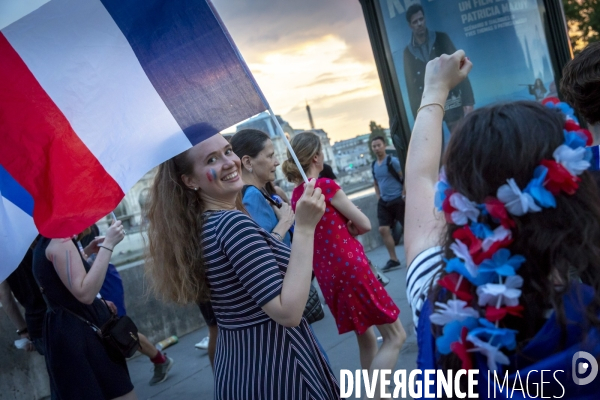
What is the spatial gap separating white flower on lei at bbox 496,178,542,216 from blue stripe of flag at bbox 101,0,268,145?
155 cm

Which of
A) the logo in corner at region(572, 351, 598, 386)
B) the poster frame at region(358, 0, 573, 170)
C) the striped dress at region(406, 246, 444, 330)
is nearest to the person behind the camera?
the logo in corner at region(572, 351, 598, 386)

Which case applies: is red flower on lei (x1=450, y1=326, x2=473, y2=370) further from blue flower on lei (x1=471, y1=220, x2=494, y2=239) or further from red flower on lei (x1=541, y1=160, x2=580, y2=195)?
red flower on lei (x1=541, y1=160, x2=580, y2=195)

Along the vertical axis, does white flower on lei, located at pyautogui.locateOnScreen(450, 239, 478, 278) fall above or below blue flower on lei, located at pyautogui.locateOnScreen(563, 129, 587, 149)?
below

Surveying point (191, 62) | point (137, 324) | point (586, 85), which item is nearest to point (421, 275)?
point (586, 85)

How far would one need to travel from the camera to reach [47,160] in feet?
8.22

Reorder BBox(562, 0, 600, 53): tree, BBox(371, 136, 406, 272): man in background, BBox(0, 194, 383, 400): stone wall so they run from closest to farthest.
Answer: BBox(0, 194, 383, 400): stone wall
BBox(371, 136, 406, 272): man in background
BBox(562, 0, 600, 53): tree

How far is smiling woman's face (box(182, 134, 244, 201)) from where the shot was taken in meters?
2.38

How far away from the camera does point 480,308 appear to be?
1.18 m

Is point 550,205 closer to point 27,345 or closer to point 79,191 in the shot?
point 79,191

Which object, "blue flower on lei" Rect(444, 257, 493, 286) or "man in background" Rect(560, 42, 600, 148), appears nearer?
"blue flower on lei" Rect(444, 257, 493, 286)

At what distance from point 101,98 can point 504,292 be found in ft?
6.39

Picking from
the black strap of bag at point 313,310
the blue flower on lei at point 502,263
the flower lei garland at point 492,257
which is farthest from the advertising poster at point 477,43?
the blue flower on lei at point 502,263

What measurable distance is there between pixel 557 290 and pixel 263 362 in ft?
4.22

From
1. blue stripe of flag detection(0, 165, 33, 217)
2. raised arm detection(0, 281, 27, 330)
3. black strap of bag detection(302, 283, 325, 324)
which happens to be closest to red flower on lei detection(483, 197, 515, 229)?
blue stripe of flag detection(0, 165, 33, 217)
